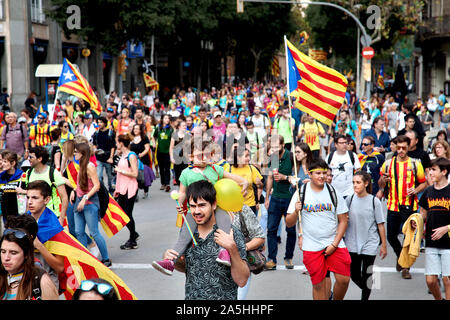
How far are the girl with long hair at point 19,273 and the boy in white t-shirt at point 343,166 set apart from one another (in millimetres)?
5545

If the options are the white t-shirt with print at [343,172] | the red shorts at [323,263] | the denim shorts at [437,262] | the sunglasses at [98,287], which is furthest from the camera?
the white t-shirt with print at [343,172]

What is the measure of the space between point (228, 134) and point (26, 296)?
8.82 meters

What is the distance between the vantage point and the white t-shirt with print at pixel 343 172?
9172mm

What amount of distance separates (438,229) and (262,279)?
2.42m

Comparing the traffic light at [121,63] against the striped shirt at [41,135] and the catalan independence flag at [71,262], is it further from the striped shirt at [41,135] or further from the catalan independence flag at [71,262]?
the catalan independence flag at [71,262]

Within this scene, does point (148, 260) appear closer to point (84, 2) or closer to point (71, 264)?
point (71, 264)

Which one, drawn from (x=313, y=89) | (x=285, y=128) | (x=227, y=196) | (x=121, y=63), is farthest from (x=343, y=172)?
(x=121, y=63)

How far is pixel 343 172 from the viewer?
9.23 metres

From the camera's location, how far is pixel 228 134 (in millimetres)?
12812

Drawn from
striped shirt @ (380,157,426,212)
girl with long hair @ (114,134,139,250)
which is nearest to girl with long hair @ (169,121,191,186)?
girl with long hair @ (114,134,139,250)

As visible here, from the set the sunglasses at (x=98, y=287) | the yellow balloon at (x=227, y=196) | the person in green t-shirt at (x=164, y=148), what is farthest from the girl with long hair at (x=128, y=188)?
the sunglasses at (x=98, y=287)

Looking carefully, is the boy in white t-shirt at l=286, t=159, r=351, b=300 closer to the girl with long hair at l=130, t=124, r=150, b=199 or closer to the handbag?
the handbag

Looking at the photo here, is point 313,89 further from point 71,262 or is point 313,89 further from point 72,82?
point 72,82

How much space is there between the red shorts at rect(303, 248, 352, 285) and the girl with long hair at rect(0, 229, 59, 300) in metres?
2.84
